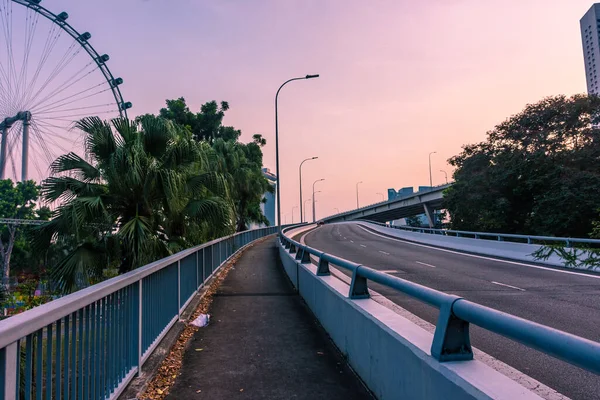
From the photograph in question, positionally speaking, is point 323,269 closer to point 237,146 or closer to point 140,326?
point 140,326

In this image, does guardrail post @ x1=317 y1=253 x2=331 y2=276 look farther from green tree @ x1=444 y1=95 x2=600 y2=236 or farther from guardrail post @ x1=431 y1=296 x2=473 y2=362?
green tree @ x1=444 y1=95 x2=600 y2=236

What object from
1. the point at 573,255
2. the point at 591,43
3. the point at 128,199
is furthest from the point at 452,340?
the point at 591,43

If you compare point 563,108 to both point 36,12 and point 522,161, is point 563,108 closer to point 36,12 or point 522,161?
point 522,161

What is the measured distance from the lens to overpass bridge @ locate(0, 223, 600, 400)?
2420mm

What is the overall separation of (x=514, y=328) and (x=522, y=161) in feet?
110

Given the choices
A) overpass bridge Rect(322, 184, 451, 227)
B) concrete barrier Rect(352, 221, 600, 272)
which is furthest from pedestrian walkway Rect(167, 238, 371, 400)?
overpass bridge Rect(322, 184, 451, 227)

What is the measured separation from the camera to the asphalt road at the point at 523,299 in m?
4.80

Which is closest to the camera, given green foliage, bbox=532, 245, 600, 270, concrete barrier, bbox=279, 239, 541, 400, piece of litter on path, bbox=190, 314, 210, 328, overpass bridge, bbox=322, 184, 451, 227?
concrete barrier, bbox=279, 239, 541, 400

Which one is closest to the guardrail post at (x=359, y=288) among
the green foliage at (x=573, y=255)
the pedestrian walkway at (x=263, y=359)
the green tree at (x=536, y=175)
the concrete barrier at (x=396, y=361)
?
the concrete barrier at (x=396, y=361)

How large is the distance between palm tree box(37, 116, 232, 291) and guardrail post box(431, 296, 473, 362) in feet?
21.9

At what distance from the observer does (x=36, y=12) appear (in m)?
29.5

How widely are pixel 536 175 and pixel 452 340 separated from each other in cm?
3252

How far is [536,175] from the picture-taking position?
30609mm

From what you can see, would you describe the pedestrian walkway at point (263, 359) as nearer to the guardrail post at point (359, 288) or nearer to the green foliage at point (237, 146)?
the guardrail post at point (359, 288)
